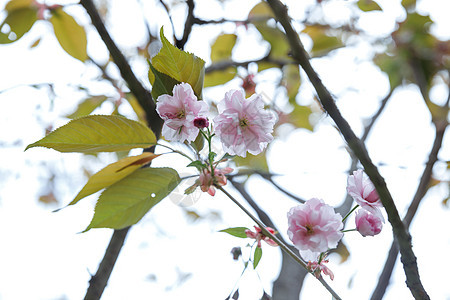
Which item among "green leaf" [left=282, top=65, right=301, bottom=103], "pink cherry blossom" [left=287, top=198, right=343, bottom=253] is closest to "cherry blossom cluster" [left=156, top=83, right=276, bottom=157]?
"pink cherry blossom" [left=287, top=198, right=343, bottom=253]

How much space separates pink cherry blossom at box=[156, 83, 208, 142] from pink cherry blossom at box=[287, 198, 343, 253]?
0.17m

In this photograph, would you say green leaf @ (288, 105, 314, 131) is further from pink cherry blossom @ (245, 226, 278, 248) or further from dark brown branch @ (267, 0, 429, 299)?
dark brown branch @ (267, 0, 429, 299)

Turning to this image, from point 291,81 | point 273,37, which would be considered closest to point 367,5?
point 273,37

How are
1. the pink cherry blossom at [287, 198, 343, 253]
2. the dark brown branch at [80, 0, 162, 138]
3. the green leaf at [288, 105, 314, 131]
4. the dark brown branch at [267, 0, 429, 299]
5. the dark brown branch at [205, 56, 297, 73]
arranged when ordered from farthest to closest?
the green leaf at [288, 105, 314, 131] < the dark brown branch at [205, 56, 297, 73] < the dark brown branch at [80, 0, 162, 138] < the pink cherry blossom at [287, 198, 343, 253] < the dark brown branch at [267, 0, 429, 299]

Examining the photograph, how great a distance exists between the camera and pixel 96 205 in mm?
524

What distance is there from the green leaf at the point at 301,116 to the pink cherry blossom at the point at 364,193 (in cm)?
76

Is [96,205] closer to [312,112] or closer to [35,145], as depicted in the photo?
[35,145]

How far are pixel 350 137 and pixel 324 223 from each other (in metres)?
0.17

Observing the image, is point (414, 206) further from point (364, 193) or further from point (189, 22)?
point (189, 22)

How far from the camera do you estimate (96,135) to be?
0.52 m

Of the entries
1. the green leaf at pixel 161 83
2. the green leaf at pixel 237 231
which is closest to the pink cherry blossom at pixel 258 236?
the green leaf at pixel 237 231

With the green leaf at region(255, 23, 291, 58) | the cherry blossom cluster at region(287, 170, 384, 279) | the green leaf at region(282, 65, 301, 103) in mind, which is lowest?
the green leaf at region(282, 65, 301, 103)

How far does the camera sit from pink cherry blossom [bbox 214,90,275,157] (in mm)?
495

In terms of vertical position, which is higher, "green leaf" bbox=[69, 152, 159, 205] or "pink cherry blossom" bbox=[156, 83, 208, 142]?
"pink cherry blossom" bbox=[156, 83, 208, 142]
